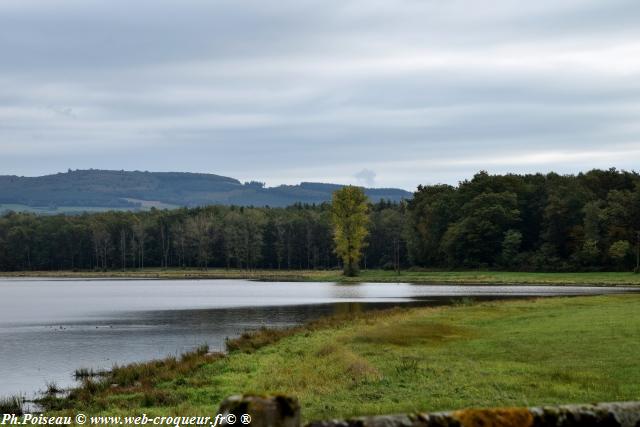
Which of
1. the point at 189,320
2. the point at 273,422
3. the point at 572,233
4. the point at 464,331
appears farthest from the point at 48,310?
the point at 572,233

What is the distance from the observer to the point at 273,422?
224 inches

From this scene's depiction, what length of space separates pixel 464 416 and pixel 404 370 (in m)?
17.6

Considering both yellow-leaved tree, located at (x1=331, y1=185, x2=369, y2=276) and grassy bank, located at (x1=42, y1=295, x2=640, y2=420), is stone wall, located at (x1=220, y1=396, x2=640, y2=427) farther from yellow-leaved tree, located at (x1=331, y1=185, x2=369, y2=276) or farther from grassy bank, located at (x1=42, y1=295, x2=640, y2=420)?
yellow-leaved tree, located at (x1=331, y1=185, x2=369, y2=276)

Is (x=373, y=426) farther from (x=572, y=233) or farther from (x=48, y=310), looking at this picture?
(x=572, y=233)

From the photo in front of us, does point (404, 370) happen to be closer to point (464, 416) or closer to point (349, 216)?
point (464, 416)

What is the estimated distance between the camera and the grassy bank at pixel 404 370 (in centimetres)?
A: 1862

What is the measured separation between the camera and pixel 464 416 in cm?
624

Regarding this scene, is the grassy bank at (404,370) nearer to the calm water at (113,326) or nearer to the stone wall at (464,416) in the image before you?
the calm water at (113,326)

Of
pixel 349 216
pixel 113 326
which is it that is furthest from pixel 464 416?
pixel 349 216

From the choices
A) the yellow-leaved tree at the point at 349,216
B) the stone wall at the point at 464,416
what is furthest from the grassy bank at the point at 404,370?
the yellow-leaved tree at the point at 349,216

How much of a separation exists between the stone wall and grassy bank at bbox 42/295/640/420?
26.8 feet

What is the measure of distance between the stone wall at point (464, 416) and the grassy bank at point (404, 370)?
8.17 m

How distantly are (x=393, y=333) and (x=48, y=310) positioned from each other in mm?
42508

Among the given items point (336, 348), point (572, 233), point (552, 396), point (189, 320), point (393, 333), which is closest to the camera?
point (552, 396)
